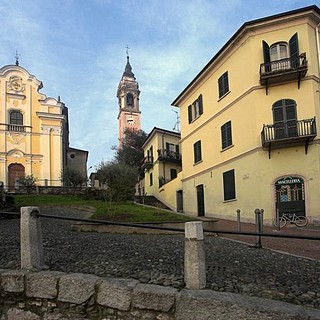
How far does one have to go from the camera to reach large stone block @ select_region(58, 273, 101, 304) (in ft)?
12.3

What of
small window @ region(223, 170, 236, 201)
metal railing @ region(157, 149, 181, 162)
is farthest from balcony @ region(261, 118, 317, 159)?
metal railing @ region(157, 149, 181, 162)

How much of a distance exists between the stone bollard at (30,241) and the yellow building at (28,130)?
3367 cm

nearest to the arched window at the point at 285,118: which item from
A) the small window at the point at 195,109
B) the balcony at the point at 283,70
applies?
the balcony at the point at 283,70

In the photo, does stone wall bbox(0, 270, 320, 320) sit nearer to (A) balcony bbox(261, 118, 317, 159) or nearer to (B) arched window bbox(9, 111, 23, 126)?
(A) balcony bbox(261, 118, 317, 159)

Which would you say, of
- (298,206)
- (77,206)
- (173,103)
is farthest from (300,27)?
(77,206)

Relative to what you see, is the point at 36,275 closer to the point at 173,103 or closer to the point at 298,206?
the point at 298,206

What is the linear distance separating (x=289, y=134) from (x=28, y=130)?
29.6m

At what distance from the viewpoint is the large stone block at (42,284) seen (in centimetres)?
388

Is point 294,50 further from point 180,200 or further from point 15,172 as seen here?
point 15,172

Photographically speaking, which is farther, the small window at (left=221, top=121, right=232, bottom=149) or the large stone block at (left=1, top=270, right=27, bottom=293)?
the small window at (left=221, top=121, right=232, bottom=149)

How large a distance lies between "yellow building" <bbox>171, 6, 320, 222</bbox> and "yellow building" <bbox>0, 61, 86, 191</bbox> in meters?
23.4

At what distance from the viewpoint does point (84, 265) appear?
14.9 feet

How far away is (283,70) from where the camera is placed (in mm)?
17188

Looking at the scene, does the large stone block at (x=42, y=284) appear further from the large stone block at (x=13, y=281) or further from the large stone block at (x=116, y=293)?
the large stone block at (x=116, y=293)
